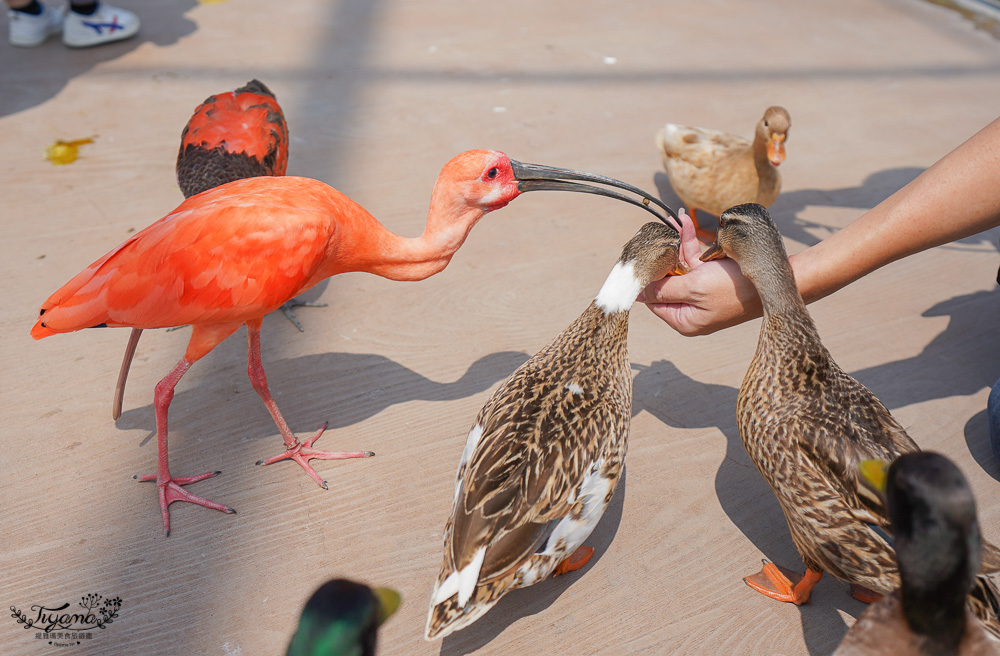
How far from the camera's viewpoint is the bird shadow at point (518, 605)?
2480mm

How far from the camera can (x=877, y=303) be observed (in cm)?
428

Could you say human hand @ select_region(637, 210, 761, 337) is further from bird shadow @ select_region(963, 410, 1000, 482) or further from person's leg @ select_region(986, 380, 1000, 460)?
bird shadow @ select_region(963, 410, 1000, 482)

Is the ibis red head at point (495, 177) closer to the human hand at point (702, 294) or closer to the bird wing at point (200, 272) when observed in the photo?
the human hand at point (702, 294)

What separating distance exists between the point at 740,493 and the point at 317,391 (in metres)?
1.91

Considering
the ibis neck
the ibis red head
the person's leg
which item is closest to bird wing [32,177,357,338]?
the ibis neck

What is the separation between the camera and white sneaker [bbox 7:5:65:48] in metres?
6.45

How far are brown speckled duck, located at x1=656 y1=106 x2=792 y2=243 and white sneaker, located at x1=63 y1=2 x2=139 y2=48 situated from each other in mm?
4693

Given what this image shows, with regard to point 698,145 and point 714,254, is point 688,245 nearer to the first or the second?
point 714,254

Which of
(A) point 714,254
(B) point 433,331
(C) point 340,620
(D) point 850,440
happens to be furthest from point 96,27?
(D) point 850,440

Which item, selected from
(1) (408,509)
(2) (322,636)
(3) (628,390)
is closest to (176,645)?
(1) (408,509)

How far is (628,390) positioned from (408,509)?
3.12ft

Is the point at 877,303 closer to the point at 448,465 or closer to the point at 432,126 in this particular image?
the point at 448,465

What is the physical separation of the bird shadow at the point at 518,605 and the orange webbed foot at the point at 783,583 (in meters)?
Answer: 0.52

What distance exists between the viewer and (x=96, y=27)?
645 cm
